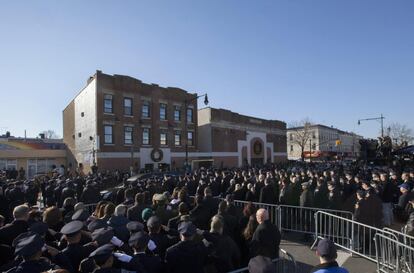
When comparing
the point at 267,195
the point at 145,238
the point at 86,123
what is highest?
the point at 86,123

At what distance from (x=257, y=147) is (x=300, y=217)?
141ft

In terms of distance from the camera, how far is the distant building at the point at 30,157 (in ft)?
115

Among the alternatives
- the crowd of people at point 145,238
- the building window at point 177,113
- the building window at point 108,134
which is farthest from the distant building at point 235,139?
the crowd of people at point 145,238

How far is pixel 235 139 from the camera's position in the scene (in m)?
48.7

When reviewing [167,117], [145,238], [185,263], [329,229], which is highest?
[167,117]

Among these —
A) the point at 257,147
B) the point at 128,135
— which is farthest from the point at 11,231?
the point at 257,147

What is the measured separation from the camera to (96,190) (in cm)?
1338

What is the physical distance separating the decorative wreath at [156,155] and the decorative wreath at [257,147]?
20188 millimetres

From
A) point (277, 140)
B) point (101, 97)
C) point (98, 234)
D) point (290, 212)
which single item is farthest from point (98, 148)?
point (277, 140)

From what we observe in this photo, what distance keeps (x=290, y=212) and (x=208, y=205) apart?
4.21 metres

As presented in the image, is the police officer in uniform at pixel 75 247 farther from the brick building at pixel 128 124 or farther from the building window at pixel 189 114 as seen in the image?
the building window at pixel 189 114

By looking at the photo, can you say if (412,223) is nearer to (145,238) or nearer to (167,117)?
(145,238)

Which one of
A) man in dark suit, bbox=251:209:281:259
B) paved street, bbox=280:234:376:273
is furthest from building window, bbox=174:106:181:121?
man in dark suit, bbox=251:209:281:259

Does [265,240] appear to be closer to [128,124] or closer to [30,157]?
[128,124]
